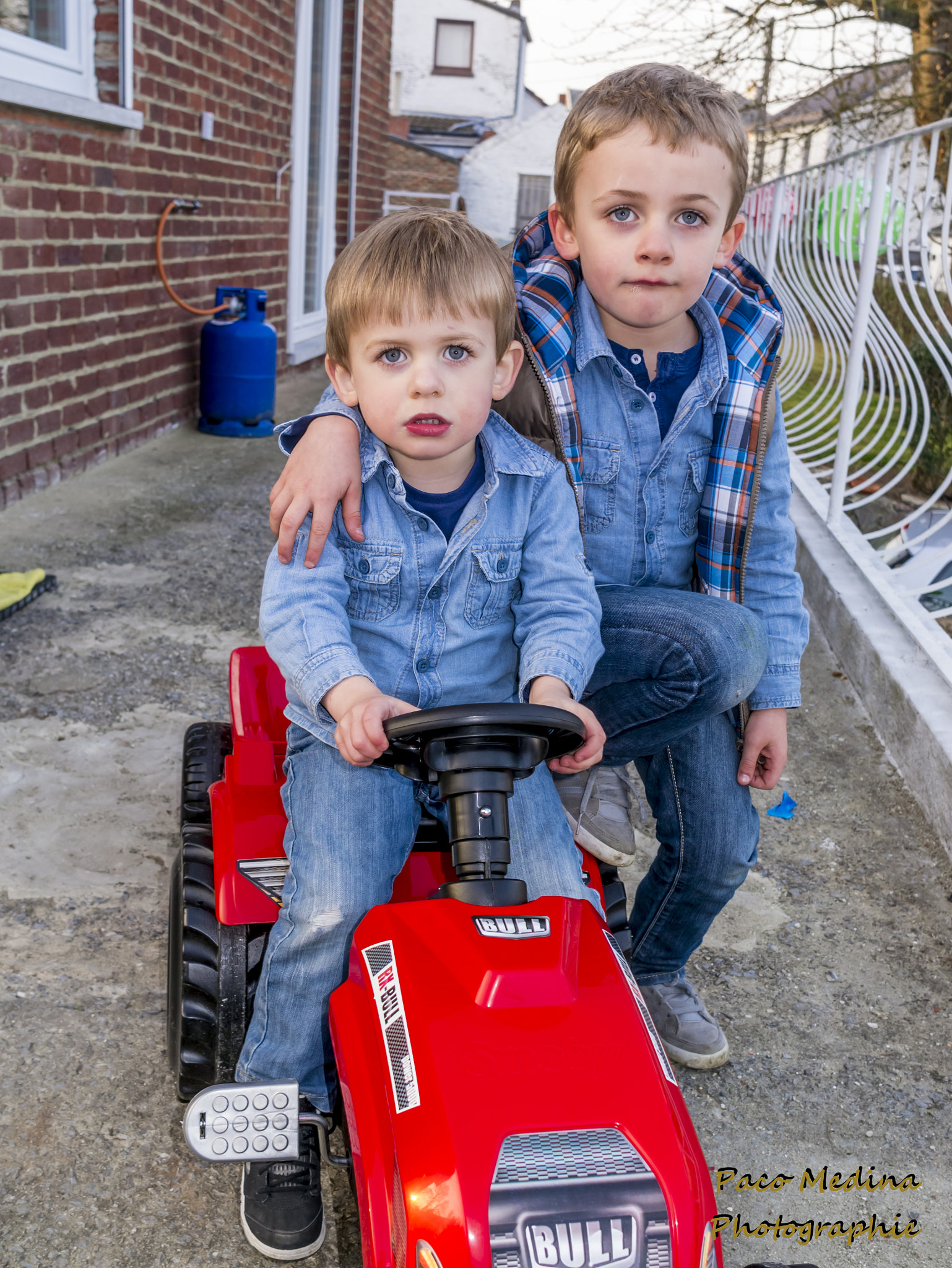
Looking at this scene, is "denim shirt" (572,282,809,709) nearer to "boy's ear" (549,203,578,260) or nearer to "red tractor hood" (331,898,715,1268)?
"boy's ear" (549,203,578,260)

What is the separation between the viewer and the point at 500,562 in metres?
1.77

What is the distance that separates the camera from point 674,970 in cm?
207

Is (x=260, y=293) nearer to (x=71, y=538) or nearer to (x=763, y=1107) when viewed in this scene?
(x=71, y=538)

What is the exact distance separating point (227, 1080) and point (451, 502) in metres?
0.92

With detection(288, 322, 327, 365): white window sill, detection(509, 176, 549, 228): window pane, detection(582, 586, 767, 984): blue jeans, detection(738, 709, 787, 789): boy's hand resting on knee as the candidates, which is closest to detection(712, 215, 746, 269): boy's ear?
detection(582, 586, 767, 984): blue jeans

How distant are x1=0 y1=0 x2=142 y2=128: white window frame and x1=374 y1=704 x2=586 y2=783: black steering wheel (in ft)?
11.8

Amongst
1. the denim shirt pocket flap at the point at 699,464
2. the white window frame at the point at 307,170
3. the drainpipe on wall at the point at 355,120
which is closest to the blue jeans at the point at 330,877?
the denim shirt pocket flap at the point at 699,464

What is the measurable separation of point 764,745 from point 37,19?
163 inches

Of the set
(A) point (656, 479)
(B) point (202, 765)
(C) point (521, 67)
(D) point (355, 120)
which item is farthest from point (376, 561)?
(C) point (521, 67)

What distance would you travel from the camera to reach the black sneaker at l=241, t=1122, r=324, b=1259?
1526 millimetres

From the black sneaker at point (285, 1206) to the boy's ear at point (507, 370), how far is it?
3.57 ft

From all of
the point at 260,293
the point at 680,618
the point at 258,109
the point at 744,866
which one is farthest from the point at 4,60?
the point at 744,866

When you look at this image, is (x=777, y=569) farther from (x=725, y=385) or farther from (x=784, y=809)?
(x=784, y=809)

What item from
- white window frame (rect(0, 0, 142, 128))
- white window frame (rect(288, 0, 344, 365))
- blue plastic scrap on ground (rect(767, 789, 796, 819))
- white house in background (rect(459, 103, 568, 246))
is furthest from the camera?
white house in background (rect(459, 103, 568, 246))
